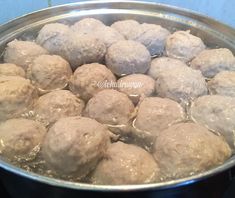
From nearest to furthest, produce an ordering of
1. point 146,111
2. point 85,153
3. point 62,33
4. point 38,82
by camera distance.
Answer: point 85,153 < point 146,111 < point 38,82 < point 62,33

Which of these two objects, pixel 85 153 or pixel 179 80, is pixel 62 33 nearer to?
pixel 179 80

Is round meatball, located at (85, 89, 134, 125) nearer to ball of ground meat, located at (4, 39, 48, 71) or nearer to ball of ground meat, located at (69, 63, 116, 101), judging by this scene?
ball of ground meat, located at (69, 63, 116, 101)

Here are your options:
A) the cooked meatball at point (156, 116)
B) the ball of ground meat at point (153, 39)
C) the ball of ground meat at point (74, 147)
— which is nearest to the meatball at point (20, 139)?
the ball of ground meat at point (74, 147)

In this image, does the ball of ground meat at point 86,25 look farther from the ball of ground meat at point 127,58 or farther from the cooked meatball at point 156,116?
the cooked meatball at point 156,116

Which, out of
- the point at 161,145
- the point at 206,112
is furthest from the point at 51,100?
the point at 206,112

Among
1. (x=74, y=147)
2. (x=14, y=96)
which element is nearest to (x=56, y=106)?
(x=14, y=96)

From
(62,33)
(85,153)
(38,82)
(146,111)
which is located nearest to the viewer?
(85,153)
